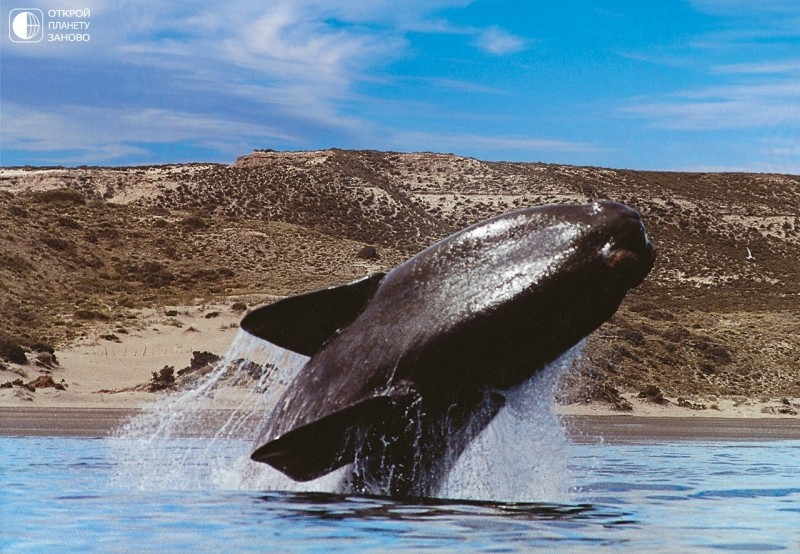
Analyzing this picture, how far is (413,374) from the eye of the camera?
9.50m

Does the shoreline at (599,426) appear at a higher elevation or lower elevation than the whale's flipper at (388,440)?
lower

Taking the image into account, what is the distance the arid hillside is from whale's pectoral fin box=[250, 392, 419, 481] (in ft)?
106

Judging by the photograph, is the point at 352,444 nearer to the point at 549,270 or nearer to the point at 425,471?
the point at 425,471

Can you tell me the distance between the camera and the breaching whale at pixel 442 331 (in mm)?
9383

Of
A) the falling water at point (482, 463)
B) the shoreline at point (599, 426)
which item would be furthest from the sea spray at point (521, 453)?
the shoreline at point (599, 426)

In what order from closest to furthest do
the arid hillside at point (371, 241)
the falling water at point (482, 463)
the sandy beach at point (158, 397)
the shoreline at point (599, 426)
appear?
the falling water at point (482, 463) < the shoreline at point (599, 426) < the sandy beach at point (158, 397) < the arid hillside at point (371, 241)

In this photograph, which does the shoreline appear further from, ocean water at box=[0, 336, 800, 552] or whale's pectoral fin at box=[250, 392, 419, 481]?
whale's pectoral fin at box=[250, 392, 419, 481]

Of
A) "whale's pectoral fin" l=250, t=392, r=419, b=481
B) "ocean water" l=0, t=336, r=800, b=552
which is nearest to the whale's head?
"ocean water" l=0, t=336, r=800, b=552

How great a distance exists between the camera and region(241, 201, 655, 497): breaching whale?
9383 millimetres

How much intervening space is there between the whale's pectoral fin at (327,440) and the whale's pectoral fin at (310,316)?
1.10 metres

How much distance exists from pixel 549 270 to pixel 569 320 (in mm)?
429

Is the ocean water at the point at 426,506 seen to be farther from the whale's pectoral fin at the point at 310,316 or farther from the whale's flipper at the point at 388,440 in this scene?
the whale's pectoral fin at the point at 310,316

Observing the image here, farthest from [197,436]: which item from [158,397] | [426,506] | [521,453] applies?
[426,506]

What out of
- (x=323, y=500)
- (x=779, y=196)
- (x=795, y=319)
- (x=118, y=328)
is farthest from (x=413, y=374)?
(x=779, y=196)
